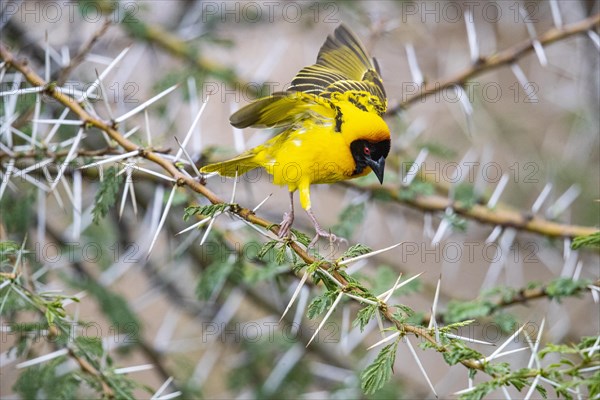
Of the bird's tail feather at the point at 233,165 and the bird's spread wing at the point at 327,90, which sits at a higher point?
the bird's spread wing at the point at 327,90

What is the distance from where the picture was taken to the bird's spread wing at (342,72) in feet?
9.32

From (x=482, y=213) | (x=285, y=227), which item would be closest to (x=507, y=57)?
(x=482, y=213)

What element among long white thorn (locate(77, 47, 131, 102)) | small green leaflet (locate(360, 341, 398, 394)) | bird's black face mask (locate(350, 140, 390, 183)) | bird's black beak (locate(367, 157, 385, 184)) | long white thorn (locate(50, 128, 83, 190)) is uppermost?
long white thorn (locate(77, 47, 131, 102))

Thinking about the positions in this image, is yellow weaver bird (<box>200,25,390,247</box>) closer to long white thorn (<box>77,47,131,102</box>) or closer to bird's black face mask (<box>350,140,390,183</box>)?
bird's black face mask (<box>350,140,390,183</box>)

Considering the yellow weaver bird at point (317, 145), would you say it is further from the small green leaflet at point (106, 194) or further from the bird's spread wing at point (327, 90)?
the small green leaflet at point (106, 194)

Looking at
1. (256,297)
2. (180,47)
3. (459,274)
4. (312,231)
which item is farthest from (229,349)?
(459,274)

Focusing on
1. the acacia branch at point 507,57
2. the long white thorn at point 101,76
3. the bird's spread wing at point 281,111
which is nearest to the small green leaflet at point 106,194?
the long white thorn at point 101,76

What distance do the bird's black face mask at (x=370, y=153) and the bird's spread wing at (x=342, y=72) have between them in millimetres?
288

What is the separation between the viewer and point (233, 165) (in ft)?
8.45

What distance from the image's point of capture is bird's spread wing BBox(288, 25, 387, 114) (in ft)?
9.32

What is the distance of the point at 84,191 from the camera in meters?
4.09

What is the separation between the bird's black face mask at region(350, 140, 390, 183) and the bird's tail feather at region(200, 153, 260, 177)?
1.23 feet

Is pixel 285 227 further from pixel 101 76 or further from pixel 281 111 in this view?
pixel 101 76

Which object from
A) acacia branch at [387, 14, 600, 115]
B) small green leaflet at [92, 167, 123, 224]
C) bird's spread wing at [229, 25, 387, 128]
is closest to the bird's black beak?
bird's spread wing at [229, 25, 387, 128]
